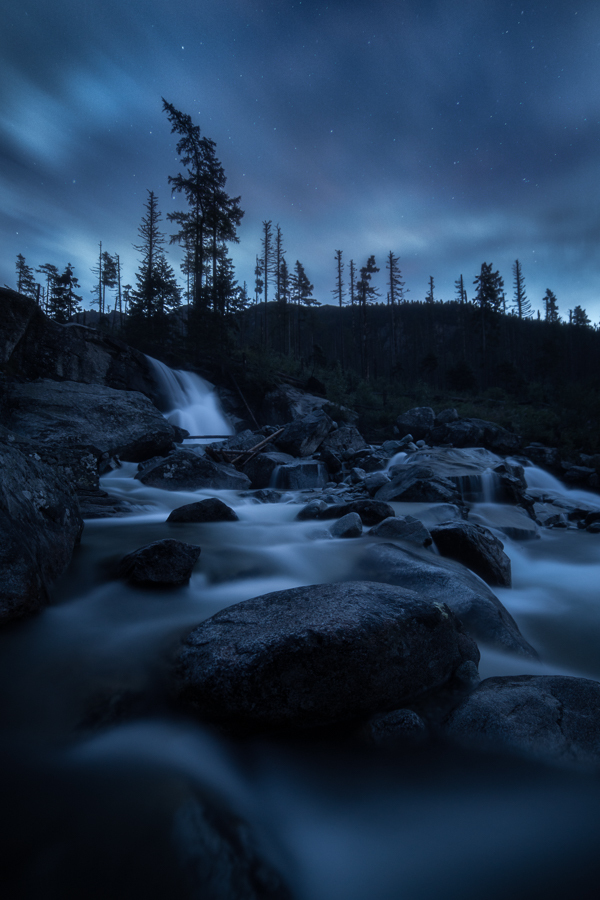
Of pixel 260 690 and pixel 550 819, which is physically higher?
pixel 260 690

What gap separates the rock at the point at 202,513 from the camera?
19.8 feet

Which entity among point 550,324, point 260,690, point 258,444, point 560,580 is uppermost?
point 550,324

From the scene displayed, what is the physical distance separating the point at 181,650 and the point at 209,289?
2097 centimetres

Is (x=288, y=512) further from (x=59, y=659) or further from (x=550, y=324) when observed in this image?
(x=550, y=324)

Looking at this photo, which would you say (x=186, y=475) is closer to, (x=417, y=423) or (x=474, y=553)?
(x=474, y=553)

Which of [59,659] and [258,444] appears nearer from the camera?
[59,659]

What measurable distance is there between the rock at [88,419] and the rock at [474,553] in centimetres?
756

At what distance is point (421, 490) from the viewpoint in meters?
Answer: 8.39

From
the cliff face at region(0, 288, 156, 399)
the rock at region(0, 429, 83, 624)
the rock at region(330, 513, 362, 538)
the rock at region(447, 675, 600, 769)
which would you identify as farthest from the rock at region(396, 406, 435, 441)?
the rock at region(447, 675, 600, 769)

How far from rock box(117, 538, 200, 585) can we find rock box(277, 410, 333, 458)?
9.34 meters

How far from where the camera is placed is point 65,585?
3328 millimetres

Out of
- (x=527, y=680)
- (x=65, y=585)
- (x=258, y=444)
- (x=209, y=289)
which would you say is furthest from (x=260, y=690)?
(x=209, y=289)

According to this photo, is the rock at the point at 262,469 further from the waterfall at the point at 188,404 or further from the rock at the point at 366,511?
the waterfall at the point at 188,404

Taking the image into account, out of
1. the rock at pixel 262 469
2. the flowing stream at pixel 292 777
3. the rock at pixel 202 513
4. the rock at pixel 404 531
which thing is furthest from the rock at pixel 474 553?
the rock at pixel 262 469
